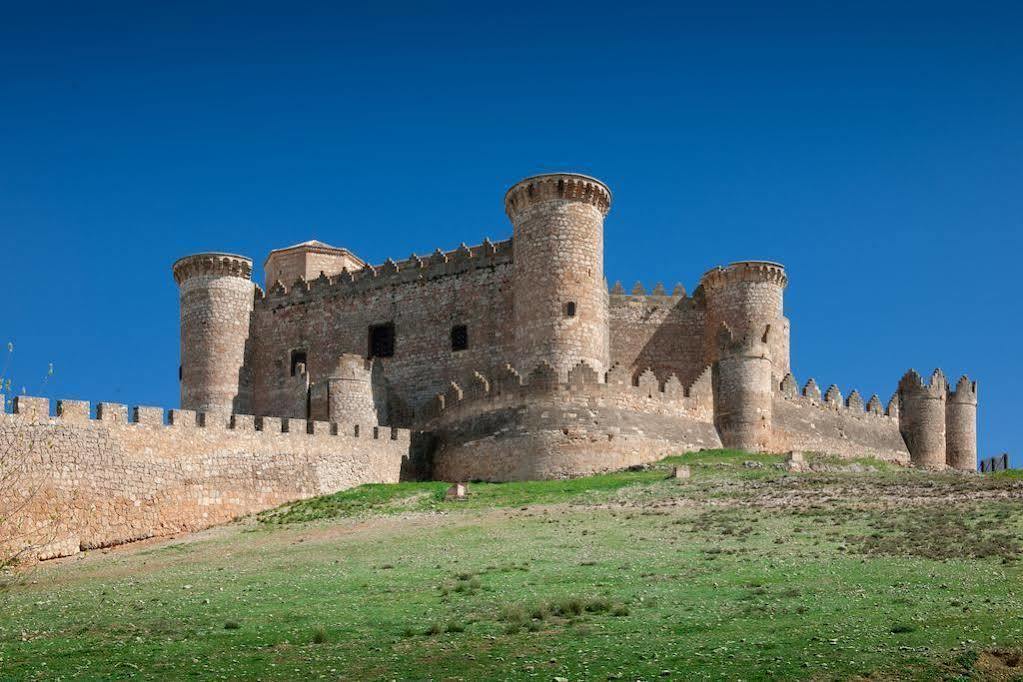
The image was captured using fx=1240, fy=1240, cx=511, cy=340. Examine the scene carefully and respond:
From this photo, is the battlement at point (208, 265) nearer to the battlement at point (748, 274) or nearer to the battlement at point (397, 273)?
the battlement at point (397, 273)

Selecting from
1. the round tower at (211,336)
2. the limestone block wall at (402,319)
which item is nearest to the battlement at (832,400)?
the limestone block wall at (402,319)

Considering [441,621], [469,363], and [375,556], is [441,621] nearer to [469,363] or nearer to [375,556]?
[375,556]

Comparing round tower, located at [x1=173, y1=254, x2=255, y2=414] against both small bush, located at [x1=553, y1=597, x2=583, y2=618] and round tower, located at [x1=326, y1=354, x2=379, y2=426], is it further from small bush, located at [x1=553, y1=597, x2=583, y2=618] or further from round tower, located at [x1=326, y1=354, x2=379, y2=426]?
small bush, located at [x1=553, y1=597, x2=583, y2=618]

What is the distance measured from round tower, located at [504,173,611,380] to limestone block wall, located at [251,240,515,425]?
2.59 m

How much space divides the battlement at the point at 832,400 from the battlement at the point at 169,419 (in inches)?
560

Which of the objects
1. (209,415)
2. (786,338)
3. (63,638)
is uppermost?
(786,338)

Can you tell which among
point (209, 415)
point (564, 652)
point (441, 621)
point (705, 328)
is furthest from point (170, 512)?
point (705, 328)

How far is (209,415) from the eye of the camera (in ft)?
105

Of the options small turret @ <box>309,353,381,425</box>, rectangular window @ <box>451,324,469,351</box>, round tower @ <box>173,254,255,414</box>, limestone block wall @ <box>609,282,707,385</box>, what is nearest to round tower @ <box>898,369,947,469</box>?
limestone block wall @ <box>609,282,707,385</box>

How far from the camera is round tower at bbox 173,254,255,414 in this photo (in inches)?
1802

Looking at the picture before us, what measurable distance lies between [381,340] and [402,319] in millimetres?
1298

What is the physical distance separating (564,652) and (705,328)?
3167 centimetres

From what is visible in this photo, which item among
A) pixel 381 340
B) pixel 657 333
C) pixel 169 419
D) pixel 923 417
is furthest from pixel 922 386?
pixel 169 419

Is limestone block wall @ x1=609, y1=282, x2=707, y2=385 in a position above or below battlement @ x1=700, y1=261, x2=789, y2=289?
below
